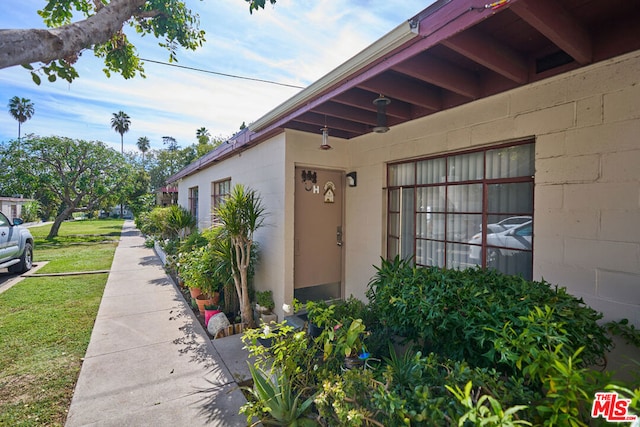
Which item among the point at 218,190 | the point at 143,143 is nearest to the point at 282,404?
the point at 218,190

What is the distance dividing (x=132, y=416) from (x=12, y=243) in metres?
7.57

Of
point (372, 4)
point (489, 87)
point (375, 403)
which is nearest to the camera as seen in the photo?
point (375, 403)

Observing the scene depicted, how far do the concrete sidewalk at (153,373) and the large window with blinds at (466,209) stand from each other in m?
2.84

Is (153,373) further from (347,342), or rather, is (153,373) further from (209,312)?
(347,342)

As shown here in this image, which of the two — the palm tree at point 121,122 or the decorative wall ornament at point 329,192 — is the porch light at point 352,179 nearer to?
the decorative wall ornament at point 329,192

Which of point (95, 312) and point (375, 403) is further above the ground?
point (375, 403)

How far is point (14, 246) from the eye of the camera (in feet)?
24.2

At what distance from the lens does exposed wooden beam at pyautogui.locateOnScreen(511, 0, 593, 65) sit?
1845 mm

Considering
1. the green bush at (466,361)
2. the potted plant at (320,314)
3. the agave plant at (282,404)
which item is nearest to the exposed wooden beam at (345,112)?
the green bush at (466,361)

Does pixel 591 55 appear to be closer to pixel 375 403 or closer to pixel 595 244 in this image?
pixel 595 244

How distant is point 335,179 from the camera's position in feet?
17.3

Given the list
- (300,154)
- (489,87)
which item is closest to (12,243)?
(300,154)

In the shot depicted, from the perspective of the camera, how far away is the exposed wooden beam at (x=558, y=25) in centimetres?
185

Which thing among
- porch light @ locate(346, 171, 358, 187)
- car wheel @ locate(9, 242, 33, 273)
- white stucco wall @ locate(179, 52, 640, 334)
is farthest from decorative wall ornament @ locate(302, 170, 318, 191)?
Answer: car wheel @ locate(9, 242, 33, 273)
